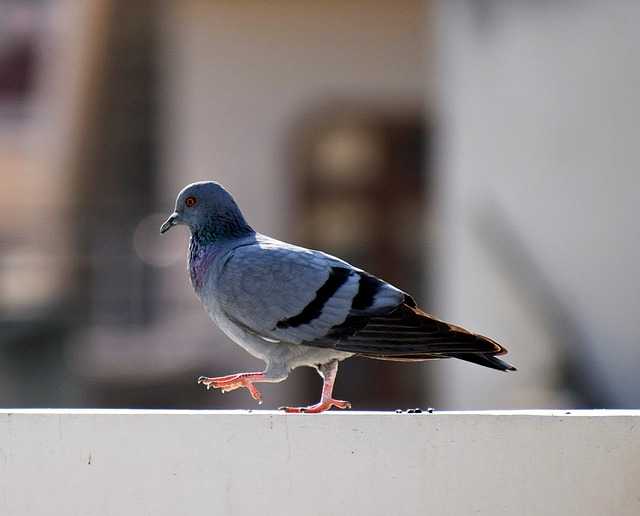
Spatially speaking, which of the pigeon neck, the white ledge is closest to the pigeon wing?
the pigeon neck

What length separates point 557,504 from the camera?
118 inches

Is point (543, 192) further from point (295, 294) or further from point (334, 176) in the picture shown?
point (295, 294)

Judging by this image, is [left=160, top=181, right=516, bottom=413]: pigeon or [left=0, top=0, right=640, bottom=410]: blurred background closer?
[left=160, top=181, right=516, bottom=413]: pigeon

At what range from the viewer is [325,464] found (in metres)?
3.02

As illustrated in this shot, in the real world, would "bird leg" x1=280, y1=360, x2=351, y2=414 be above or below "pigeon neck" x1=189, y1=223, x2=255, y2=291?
below

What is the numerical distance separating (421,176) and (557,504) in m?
7.18

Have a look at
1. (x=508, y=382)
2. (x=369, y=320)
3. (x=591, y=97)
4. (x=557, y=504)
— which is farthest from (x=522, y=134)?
(x=557, y=504)

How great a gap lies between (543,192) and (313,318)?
3.83 metres

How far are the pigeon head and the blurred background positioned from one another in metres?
3.10

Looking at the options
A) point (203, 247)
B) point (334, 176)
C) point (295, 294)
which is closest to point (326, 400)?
point (295, 294)

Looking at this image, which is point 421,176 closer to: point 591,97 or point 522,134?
point 522,134

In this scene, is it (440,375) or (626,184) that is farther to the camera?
(440,375)

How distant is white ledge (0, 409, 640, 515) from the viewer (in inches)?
118

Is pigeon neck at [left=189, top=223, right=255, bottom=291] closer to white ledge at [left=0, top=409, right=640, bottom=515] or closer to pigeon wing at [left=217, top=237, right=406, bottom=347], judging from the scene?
pigeon wing at [left=217, top=237, right=406, bottom=347]
